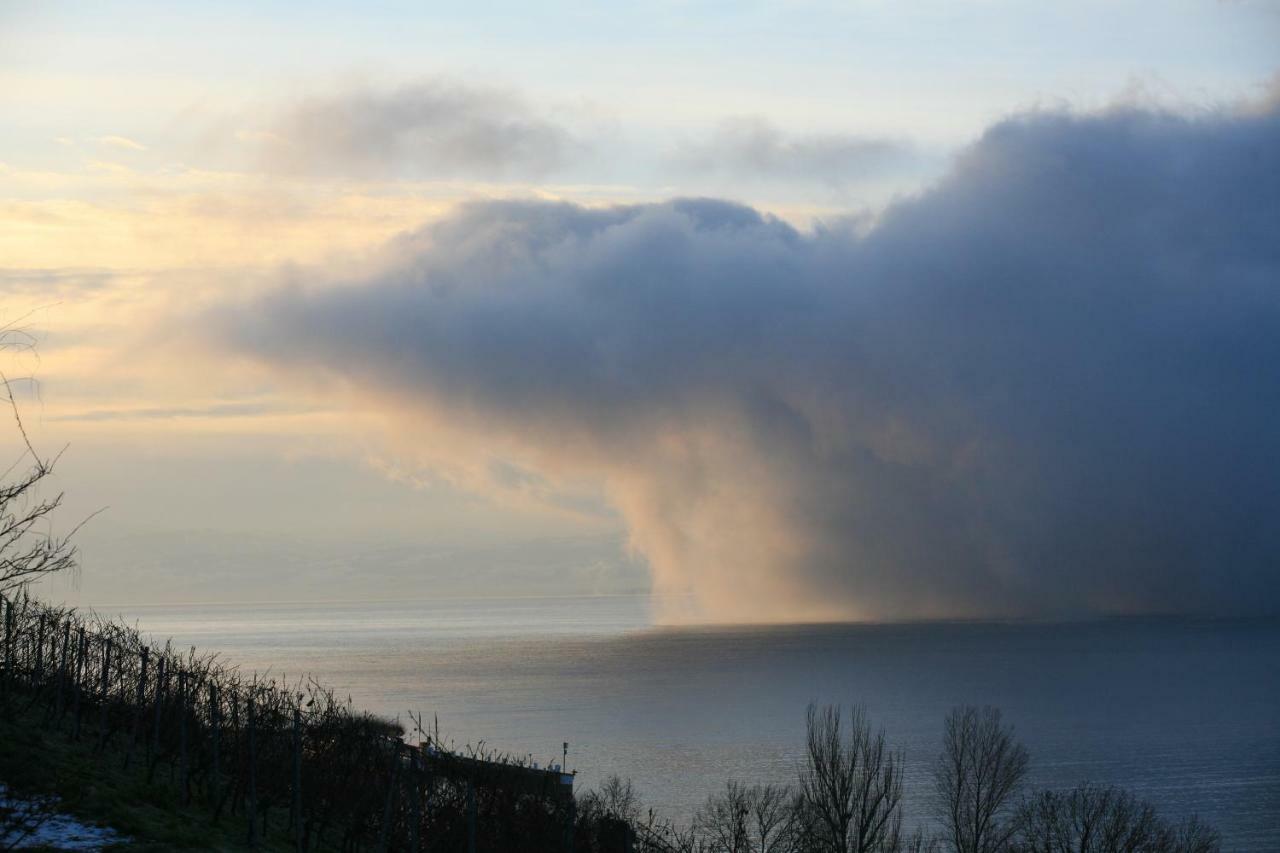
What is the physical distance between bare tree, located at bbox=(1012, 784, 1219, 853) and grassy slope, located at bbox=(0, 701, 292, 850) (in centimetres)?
4374

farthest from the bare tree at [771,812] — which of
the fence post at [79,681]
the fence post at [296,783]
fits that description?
the fence post at [79,681]

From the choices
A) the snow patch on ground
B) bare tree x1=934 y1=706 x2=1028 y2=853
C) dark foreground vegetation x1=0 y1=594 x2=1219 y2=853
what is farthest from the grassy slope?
bare tree x1=934 y1=706 x2=1028 y2=853

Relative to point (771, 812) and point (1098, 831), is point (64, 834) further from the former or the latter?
point (1098, 831)

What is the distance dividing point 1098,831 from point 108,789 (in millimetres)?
65700

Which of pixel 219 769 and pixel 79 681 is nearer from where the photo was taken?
pixel 219 769

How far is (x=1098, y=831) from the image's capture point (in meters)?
72.9

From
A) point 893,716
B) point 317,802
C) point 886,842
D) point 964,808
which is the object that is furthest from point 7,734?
point 893,716

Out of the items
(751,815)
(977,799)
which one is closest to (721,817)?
(751,815)

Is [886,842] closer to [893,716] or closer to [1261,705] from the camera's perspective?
[893,716]

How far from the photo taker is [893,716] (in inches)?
6309

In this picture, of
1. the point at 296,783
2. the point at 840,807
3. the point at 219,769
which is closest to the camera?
the point at 296,783

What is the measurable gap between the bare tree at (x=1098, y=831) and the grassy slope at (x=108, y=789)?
4374 centimetres

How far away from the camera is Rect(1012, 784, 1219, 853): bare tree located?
61531 mm

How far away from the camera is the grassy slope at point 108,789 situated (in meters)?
19.3
